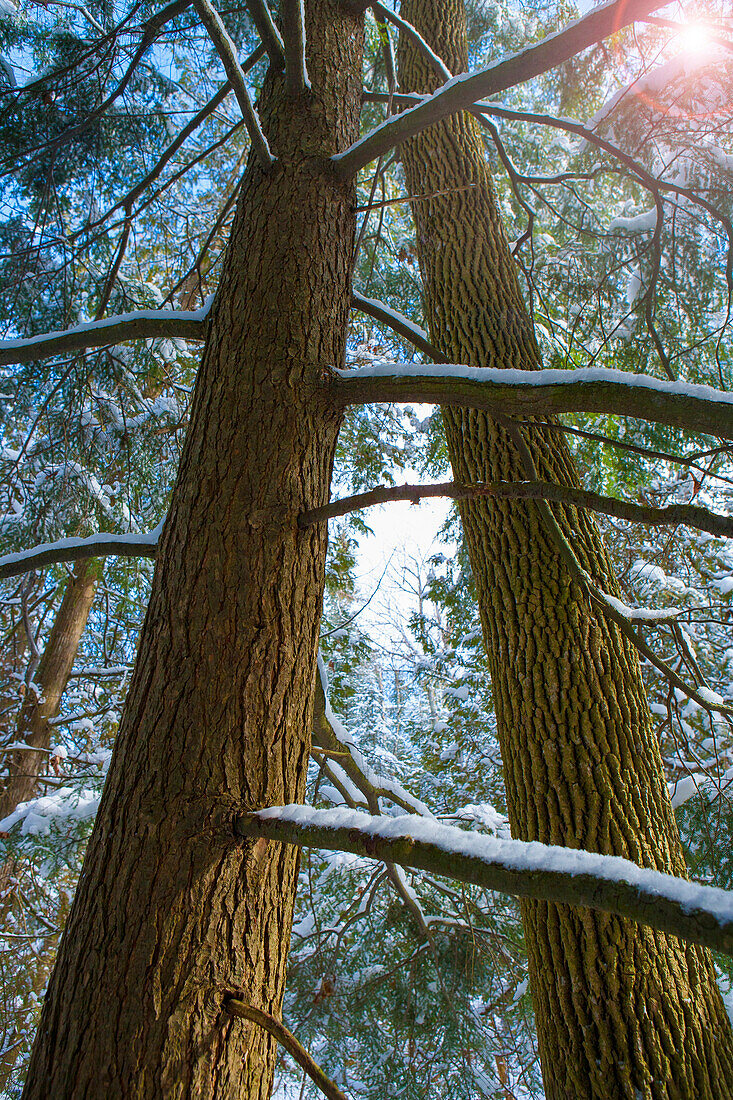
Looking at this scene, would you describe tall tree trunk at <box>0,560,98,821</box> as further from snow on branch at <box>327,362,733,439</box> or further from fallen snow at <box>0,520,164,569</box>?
snow on branch at <box>327,362,733,439</box>

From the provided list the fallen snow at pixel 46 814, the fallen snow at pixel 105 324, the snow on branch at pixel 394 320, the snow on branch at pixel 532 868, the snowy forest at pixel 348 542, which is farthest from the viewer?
the fallen snow at pixel 46 814

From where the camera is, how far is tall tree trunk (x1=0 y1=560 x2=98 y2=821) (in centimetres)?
536

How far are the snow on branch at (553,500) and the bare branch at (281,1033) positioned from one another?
89cm

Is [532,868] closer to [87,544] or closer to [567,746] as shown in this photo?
[87,544]

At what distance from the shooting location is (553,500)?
50.6 inches

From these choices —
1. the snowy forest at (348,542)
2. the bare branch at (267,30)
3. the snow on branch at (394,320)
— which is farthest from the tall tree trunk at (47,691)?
the bare branch at (267,30)

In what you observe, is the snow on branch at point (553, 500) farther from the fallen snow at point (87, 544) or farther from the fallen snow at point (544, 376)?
the fallen snow at point (87, 544)

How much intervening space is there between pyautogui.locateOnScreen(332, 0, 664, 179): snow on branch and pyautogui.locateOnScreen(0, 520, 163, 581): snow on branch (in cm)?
119

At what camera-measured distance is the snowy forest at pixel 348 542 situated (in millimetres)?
1038

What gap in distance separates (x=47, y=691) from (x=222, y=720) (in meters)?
5.26

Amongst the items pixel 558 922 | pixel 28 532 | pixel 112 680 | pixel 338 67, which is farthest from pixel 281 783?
pixel 112 680

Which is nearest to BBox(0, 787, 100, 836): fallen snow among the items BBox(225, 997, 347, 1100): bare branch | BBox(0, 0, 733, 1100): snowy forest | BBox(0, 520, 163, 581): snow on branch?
BBox(0, 0, 733, 1100): snowy forest

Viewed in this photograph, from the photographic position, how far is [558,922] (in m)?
1.94

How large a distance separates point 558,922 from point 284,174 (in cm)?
243
